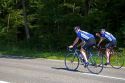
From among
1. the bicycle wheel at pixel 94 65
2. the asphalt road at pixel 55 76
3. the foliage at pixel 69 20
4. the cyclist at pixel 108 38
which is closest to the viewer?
the asphalt road at pixel 55 76

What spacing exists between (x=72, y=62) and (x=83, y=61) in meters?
0.72

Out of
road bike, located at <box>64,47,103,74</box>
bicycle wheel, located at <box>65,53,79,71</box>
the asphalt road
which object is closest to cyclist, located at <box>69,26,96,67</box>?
road bike, located at <box>64,47,103,74</box>

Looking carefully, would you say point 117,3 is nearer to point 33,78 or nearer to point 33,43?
point 33,43

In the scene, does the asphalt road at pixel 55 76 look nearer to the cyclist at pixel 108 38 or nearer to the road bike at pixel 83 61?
the road bike at pixel 83 61

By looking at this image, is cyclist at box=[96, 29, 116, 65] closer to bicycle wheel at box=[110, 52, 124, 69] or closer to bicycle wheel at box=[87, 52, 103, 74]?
bicycle wheel at box=[110, 52, 124, 69]

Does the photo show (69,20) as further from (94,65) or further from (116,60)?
(94,65)

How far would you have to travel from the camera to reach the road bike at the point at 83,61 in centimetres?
1591

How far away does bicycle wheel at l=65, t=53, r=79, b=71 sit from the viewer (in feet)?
53.9

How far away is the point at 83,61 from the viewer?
16141mm

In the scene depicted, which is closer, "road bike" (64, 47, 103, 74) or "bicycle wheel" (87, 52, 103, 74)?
"bicycle wheel" (87, 52, 103, 74)

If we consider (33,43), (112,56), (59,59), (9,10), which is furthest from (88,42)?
(9,10)

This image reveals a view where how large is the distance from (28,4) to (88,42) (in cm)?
3120

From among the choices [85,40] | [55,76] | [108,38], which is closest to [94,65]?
[85,40]

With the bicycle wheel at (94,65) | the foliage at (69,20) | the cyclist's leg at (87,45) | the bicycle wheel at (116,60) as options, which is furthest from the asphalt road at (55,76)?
the foliage at (69,20)
